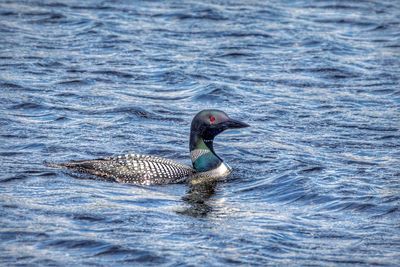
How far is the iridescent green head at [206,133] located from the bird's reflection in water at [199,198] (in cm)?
25

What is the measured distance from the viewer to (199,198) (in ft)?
39.9

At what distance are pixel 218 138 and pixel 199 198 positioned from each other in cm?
276

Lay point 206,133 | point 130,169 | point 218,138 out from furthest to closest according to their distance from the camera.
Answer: point 218,138
point 206,133
point 130,169

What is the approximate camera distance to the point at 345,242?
404 inches

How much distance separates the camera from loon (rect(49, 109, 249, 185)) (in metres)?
12.3

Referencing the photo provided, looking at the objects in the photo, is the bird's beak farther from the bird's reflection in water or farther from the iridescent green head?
the bird's reflection in water

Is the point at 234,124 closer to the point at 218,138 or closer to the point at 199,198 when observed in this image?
the point at 199,198

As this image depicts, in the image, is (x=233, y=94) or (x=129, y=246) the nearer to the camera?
(x=129, y=246)

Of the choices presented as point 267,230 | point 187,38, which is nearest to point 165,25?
point 187,38

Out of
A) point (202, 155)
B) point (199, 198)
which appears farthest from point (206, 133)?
point (199, 198)

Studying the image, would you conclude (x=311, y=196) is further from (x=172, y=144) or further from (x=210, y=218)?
(x=172, y=144)

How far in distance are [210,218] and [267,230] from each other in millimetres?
789

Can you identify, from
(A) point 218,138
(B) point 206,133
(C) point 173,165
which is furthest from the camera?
(A) point 218,138

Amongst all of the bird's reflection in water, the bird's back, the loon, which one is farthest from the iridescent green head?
the bird's back
